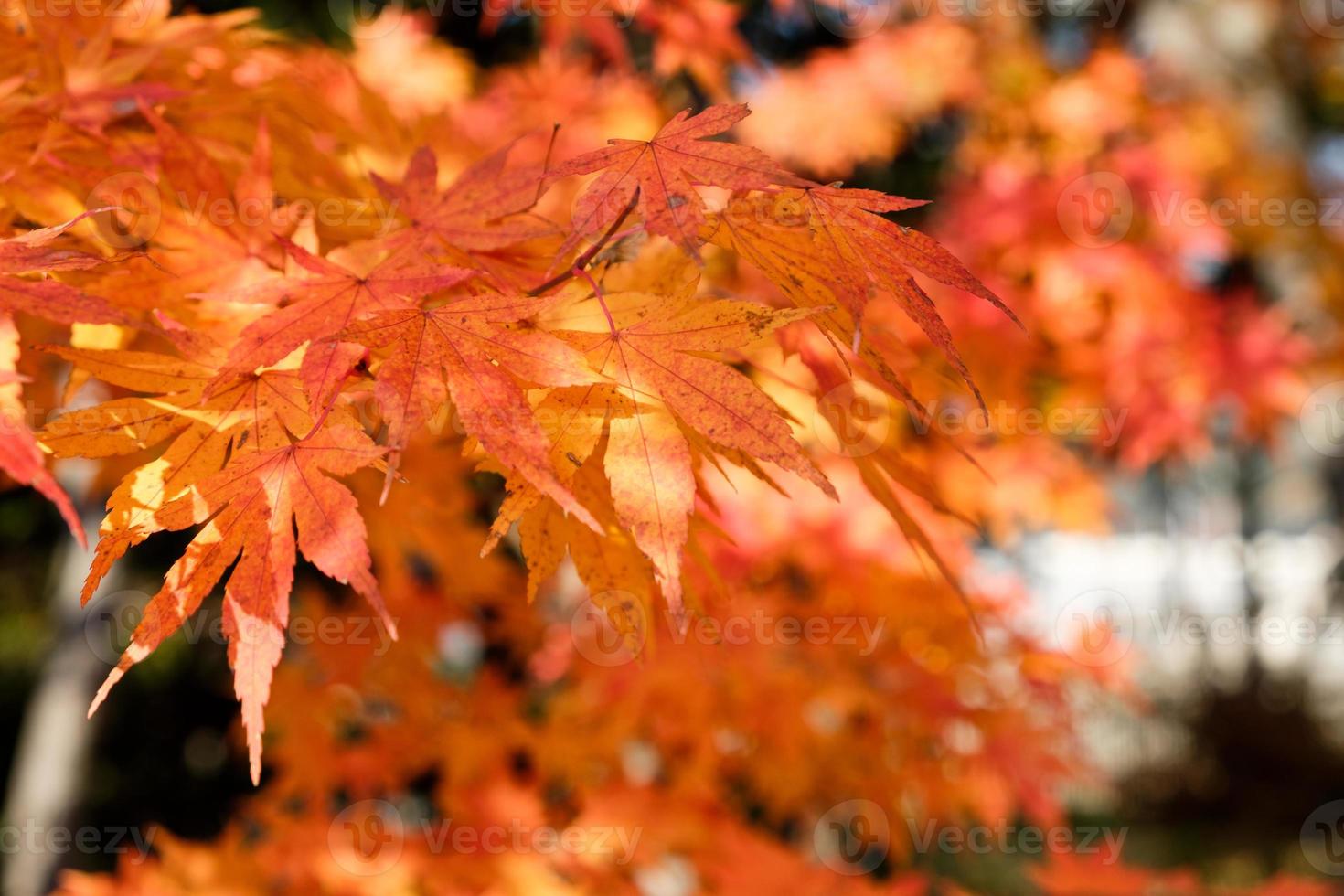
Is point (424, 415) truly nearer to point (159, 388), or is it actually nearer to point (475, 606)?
point (159, 388)

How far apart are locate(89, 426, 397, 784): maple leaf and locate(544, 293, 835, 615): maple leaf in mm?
170

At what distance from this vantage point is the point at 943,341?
719 mm

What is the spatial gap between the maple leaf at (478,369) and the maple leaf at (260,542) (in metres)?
0.05

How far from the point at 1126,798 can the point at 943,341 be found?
8.14 meters

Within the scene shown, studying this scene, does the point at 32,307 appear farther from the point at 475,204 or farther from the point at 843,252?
the point at 843,252

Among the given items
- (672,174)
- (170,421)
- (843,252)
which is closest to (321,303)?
(170,421)

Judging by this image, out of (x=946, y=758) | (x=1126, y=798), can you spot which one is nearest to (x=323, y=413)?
(x=946, y=758)

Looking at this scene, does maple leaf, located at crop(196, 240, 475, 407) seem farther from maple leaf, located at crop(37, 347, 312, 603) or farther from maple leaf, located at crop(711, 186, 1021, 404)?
maple leaf, located at crop(711, 186, 1021, 404)

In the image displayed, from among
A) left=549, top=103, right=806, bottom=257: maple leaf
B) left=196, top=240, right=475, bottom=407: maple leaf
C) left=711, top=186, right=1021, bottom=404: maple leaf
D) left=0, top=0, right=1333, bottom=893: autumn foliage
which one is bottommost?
left=0, top=0, right=1333, bottom=893: autumn foliage

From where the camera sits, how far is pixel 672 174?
76 centimetres

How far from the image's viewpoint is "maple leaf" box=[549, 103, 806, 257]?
722 millimetres

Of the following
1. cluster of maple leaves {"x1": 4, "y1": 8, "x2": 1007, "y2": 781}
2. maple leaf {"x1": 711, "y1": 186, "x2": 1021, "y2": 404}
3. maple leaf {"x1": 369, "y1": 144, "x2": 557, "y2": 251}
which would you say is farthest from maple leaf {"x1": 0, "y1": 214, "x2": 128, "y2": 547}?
maple leaf {"x1": 711, "y1": 186, "x2": 1021, "y2": 404}

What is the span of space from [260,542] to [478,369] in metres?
0.20

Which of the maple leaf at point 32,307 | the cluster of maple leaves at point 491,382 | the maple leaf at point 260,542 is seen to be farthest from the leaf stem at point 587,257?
the maple leaf at point 32,307
